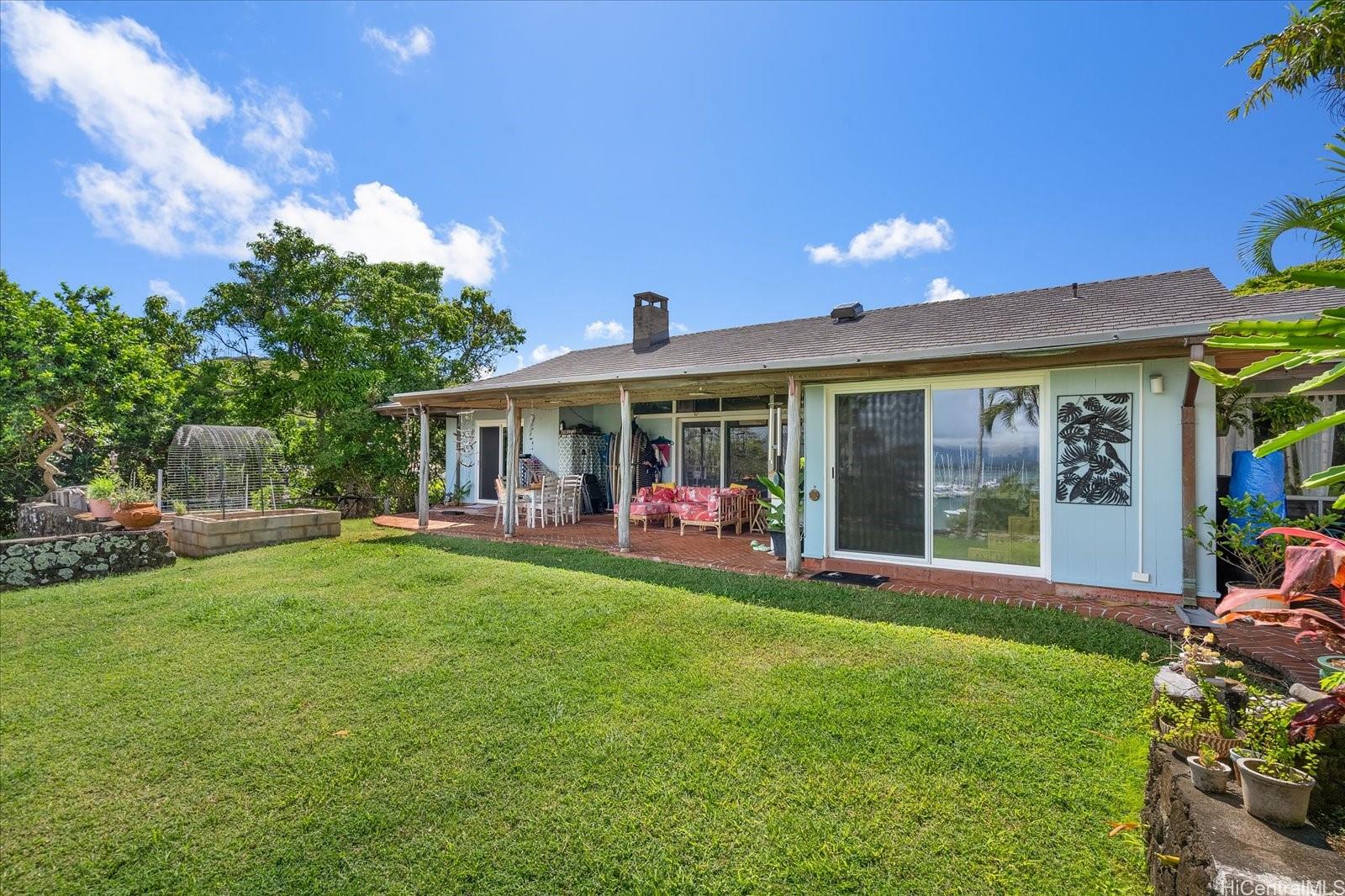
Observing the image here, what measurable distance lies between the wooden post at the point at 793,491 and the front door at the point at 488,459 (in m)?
10.2

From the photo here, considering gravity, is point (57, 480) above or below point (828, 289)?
below

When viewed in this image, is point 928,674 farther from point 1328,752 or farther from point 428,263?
point 428,263

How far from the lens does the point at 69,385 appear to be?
1177cm

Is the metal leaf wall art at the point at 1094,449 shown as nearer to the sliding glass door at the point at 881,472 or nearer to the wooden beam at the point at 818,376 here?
the wooden beam at the point at 818,376

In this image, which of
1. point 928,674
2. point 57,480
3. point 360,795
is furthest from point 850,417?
point 57,480

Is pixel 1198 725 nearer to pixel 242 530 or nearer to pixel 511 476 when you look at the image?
pixel 511 476

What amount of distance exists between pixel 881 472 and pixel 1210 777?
215 inches

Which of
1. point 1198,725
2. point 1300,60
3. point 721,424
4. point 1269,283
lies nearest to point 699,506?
point 721,424

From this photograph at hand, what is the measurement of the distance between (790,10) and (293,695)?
40.0ft

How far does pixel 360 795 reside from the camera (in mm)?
2951

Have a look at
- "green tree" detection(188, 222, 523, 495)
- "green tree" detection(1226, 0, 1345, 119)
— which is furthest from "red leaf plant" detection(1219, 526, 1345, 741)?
"green tree" detection(188, 222, 523, 495)

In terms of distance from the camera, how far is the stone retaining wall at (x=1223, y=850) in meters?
1.60

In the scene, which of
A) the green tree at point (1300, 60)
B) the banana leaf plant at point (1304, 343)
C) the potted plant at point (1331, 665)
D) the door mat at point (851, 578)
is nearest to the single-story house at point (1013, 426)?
the door mat at point (851, 578)

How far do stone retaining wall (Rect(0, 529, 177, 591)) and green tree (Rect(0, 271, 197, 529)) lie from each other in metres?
5.70
